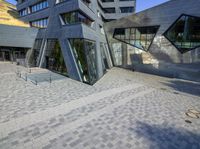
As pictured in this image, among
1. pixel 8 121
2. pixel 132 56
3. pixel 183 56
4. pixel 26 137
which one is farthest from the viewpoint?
pixel 132 56

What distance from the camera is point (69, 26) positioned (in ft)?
60.8

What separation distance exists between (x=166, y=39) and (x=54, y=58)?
57.8 feet

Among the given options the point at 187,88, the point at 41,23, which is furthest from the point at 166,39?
the point at 41,23

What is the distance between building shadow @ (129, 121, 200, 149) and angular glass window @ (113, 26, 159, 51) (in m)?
20.3

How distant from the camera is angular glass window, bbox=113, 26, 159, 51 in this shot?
82.5 ft

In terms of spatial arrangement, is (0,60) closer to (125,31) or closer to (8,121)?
(125,31)

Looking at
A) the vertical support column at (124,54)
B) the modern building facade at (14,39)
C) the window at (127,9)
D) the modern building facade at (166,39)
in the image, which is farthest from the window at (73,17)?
the window at (127,9)

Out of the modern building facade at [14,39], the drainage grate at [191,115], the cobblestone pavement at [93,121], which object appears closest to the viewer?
the cobblestone pavement at [93,121]

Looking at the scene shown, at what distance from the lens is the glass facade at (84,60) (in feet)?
52.7

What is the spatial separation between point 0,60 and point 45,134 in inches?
1309

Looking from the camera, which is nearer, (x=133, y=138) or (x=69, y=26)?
(x=133, y=138)

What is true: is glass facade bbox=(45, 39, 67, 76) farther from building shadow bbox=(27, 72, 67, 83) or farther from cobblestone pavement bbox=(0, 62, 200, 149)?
cobblestone pavement bbox=(0, 62, 200, 149)

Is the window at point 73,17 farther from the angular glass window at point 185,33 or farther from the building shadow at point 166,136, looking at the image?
the building shadow at point 166,136

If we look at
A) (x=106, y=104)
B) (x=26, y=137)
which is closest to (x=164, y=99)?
(x=106, y=104)
